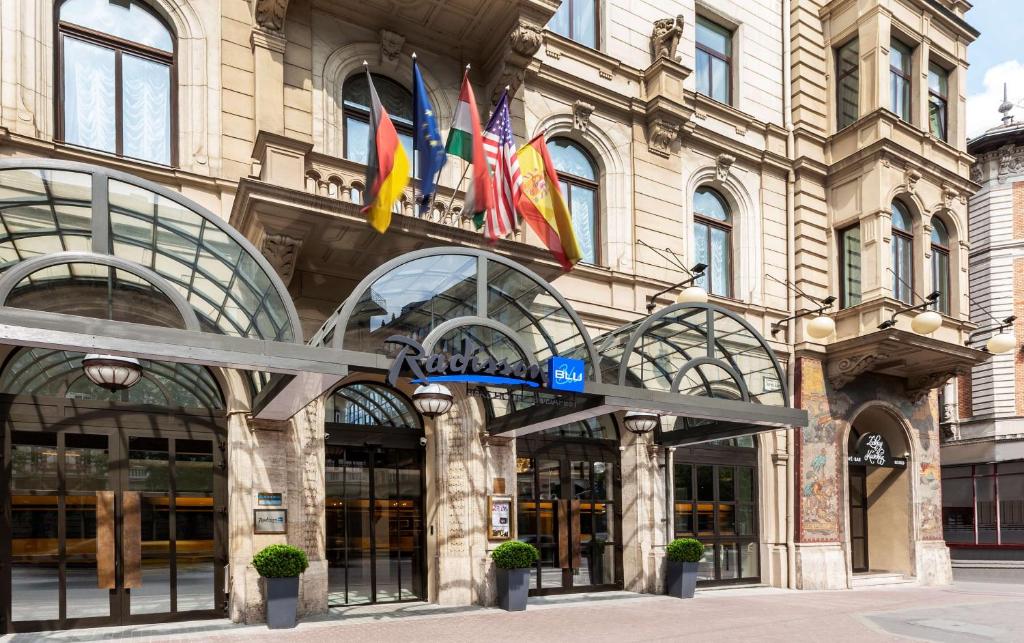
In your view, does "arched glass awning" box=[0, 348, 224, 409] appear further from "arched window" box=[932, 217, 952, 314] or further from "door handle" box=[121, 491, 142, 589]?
"arched window" box=[932, 217, 952, 314]

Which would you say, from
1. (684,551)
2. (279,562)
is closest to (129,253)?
(279,562)

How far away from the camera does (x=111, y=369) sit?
27.6ft

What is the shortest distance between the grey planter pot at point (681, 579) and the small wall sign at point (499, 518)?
3.44 m

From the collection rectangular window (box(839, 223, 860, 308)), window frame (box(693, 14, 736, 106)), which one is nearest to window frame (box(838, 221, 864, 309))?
rectangular window (box(839, 223, 860, 308))

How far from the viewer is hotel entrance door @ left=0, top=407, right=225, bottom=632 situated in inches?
429

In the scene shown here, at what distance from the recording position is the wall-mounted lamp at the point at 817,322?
16.6 meters

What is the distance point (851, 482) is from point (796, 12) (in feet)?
39.5

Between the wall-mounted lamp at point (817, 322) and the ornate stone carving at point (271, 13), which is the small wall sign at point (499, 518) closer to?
the wall-mounted lamp at point (817, 322)

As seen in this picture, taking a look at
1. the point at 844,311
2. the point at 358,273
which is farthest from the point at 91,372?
the point at 844,311

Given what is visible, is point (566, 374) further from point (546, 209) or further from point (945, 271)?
point (945, 271)

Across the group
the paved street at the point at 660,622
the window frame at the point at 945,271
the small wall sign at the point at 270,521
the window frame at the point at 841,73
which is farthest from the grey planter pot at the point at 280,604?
the window frame at the point at 945,271

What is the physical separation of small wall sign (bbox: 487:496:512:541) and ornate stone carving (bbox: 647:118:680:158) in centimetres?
804

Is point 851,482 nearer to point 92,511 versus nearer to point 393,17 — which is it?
point 393,17

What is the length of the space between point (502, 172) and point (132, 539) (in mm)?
7549
